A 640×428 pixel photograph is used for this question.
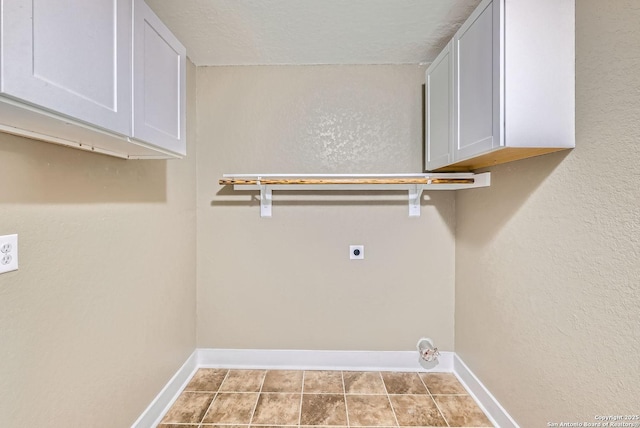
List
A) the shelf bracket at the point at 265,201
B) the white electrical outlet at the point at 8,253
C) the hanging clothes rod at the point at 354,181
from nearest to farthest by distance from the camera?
the white electrical outlet at the point at 8,253 < the hanging clothes rod at the point at 354,181 < the shelf bracket at the point at 265,201

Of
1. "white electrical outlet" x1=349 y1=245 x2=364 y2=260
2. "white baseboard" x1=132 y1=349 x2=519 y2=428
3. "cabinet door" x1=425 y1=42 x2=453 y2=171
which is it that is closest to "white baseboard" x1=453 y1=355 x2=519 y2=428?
"white baseboard" x1=132 y1=349 x2=519 y2=428

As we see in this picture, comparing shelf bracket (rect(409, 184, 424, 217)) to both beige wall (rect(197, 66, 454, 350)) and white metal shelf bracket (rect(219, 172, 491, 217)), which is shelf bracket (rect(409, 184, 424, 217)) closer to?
beige wall (rect(197, 66, 454, 350))

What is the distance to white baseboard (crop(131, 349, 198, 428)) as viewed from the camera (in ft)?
5.32

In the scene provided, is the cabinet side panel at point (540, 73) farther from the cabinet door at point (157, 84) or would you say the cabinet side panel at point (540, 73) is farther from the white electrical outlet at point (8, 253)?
the white electrical outlet at point (8, 253)

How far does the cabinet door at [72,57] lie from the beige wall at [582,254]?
1.64 metres

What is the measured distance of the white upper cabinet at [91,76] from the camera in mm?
701

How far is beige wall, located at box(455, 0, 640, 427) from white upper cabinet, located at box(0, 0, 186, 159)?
1638 mm

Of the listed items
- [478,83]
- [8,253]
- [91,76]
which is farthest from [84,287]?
[478,83]

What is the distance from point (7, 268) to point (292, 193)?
1525mm

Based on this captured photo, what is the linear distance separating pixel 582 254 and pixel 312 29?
1.68 meters

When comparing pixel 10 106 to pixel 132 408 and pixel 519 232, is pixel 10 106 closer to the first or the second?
pixel 132 408

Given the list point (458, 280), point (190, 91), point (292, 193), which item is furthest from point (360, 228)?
point (190, 91)

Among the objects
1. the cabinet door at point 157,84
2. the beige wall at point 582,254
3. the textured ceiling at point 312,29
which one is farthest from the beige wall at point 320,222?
the cabinet door at point 157,84

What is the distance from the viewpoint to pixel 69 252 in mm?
1162
